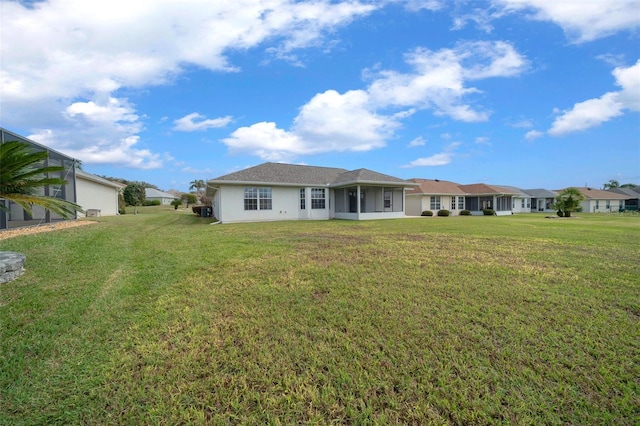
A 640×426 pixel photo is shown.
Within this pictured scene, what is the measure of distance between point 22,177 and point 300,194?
53.9 feet

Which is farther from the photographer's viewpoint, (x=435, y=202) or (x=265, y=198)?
(x=435, y=202)

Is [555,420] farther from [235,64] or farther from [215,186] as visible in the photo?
[215,186]

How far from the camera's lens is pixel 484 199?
3438 centimetres

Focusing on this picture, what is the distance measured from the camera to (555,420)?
231 centimetres

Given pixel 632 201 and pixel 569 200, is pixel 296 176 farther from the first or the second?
pixel 632 201

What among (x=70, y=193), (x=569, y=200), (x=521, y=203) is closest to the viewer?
(x=70, y=193)

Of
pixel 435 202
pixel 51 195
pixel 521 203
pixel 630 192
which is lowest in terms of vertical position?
pixel 521 203

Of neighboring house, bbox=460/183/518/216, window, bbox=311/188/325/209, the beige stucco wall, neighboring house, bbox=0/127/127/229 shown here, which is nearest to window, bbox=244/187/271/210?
window, bbox=311/188/325/209

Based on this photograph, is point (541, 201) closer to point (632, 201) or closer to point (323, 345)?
point (632, 201)

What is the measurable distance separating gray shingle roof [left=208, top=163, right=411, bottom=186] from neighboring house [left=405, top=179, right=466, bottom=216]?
9.17 meters

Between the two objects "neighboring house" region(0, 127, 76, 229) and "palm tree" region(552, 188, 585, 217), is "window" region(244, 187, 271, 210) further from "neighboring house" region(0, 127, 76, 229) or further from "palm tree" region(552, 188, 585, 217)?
"palm tree" region(552, 188, 585, 217)

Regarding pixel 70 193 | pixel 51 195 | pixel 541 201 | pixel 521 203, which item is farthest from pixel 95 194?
pixel 541 201

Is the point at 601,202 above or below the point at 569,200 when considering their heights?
below

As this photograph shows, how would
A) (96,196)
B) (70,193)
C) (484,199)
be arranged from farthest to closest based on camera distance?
1. (484,199)
2. (96,196)
3. (70,193)
